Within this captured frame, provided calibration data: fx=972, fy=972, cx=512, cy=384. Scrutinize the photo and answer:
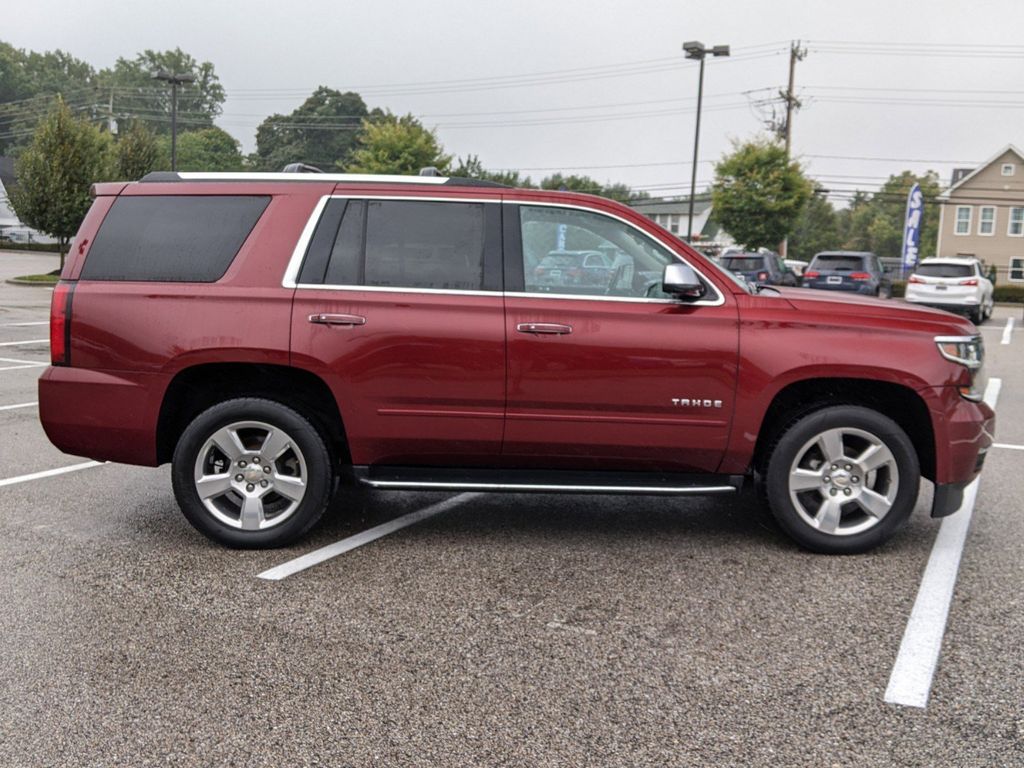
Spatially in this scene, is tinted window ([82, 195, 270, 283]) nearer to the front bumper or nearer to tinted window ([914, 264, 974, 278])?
the front bumper

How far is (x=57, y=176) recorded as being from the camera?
31.1 metres

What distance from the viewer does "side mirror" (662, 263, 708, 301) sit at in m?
4.66

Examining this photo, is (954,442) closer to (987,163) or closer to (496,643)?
(496,643)

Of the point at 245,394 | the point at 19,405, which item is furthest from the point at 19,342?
the point at 245,394

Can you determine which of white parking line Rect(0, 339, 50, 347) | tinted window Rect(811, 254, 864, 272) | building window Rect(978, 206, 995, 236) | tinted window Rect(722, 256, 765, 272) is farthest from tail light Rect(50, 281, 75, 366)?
building window Rect(978, 206, 995, 236)

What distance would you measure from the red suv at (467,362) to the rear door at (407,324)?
0.4 inches

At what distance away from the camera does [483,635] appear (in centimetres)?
390

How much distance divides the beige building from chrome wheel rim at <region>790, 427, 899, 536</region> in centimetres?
5720

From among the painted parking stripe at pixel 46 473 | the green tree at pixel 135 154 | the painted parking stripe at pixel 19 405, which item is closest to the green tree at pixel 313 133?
the green tree at pixel 135 154

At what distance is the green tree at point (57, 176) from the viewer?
31141 mm

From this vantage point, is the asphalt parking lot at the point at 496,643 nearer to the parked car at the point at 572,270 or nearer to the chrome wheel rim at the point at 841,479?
the chrome wheel rim at the point at 841,479

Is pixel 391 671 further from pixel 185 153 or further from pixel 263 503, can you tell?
pixel 185 153

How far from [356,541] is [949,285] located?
2165 centimetres

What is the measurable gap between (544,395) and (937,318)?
2048mm
